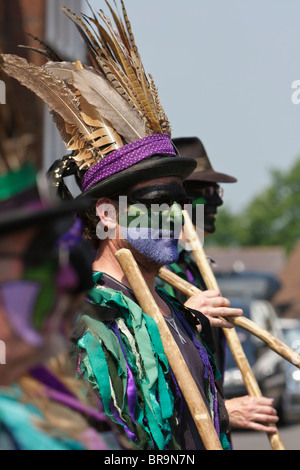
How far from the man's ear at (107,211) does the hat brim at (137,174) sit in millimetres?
36

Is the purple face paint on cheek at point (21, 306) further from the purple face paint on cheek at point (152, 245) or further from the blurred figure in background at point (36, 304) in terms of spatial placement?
the purple face paint on cheek at point (152, 245)

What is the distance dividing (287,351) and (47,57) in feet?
A: 4.72

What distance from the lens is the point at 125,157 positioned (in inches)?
108

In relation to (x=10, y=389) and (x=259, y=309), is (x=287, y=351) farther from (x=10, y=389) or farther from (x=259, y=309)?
(x=259, y=309)

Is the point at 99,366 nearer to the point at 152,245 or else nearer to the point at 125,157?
the point at 152,245

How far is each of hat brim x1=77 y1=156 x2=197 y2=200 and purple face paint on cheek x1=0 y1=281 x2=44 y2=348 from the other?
4.86 ft

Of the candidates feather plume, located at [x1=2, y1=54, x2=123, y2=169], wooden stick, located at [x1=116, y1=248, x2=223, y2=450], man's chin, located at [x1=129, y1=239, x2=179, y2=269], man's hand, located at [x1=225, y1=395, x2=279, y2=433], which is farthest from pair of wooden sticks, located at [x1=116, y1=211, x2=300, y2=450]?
man's hand, located at [x1=225, y1=395, x2=279, y2=433]

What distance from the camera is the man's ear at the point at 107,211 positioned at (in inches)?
111

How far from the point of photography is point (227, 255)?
61438 mm

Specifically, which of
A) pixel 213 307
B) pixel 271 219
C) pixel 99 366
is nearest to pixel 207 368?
pixel 213 307

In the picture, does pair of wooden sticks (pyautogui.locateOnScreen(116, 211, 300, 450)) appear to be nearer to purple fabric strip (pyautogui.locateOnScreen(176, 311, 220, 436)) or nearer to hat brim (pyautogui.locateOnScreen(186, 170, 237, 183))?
purple fabric strip (pyautogui.locateOnScreen(176, 311, 220, 436))

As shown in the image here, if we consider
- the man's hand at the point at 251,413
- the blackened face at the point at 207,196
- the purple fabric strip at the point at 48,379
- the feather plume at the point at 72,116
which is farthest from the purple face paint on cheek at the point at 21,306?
the blackened face at the point at 207,196

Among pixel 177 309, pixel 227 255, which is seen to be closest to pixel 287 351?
pixel 177 309

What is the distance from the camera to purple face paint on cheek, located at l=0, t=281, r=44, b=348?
Answer: 4.07 ft
